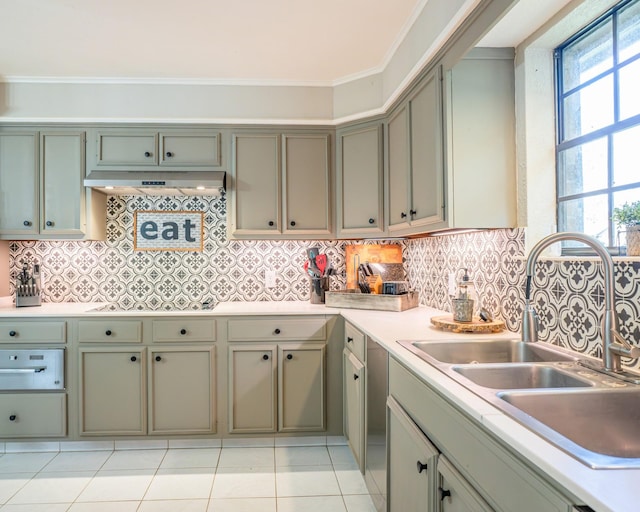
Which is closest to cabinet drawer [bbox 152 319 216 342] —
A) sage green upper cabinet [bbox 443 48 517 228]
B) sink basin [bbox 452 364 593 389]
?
sage green upper cabinet [bbox 443 48 517 228]

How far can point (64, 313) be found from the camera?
8.83ft

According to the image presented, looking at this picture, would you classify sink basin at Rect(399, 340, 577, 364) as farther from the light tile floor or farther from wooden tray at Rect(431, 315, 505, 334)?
the light tile floor

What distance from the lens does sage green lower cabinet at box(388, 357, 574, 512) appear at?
797 millimetres

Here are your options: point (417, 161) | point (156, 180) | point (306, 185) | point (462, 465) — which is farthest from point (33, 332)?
point (462, 465)

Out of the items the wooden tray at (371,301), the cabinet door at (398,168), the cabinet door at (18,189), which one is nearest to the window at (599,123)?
the cabinet door at (398,168)

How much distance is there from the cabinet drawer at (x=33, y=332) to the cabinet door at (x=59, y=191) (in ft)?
2.17

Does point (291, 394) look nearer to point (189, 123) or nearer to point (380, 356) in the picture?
point (380, 356)

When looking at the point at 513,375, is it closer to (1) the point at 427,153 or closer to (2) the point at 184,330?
(1) the point at 427,153

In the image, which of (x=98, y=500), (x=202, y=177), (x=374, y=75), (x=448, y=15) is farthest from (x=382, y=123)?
(x=98, y=500)

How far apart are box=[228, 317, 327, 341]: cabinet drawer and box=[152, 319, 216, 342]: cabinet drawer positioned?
0.44ft

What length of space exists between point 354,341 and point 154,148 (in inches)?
77.6

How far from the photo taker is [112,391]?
2.70 m

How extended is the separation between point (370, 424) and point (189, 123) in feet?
7.71

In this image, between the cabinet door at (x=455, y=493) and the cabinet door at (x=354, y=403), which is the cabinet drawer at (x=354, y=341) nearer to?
the cabinet door at (x=354, y=403)
